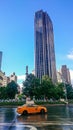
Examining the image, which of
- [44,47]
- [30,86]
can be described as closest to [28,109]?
[30,86]

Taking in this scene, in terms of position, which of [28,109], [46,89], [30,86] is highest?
[30,86]

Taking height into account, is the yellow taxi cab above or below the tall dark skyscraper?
below

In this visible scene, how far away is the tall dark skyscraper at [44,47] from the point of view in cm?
16225

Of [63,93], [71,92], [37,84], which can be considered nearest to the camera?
[37,84]

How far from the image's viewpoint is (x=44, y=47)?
168 metres

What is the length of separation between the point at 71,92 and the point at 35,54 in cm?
8260

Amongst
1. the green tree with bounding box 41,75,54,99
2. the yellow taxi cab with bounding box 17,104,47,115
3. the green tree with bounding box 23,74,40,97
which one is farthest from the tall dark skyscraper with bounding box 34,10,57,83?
the yellow taxi cab with bounding box 17,104,47,115

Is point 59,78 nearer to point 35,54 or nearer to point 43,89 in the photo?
point 35,54

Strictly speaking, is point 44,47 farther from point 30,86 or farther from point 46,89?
point 30,86

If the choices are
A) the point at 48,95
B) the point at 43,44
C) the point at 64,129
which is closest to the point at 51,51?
the point at 43,44

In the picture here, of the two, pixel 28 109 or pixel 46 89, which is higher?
pixel 46 89

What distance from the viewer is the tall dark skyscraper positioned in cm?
16225

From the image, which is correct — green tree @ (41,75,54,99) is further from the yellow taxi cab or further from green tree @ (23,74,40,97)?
the yellow taxi cab

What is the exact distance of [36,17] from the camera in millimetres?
184250
